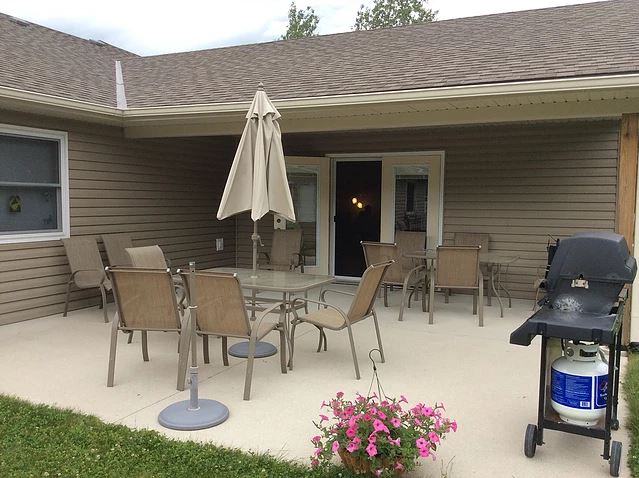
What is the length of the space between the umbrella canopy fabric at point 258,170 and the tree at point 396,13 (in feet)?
96.3

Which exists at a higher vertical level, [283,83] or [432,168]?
[283,83]

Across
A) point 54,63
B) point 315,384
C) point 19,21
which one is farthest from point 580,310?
point 19,21

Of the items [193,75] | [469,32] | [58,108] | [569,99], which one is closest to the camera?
[569,99]

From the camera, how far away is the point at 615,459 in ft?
8.16

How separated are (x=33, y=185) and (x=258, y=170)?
9.94 feet

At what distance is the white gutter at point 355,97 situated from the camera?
4.35 meters

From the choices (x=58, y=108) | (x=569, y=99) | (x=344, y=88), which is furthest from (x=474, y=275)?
(x=58, y=108)

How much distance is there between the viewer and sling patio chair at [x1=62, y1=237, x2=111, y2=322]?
580 centimetres

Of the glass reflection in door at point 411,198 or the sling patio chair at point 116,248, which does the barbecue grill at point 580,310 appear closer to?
the glass reflection in door at point 411,198

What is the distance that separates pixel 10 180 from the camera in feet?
18.5

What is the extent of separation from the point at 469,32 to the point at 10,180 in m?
5.97

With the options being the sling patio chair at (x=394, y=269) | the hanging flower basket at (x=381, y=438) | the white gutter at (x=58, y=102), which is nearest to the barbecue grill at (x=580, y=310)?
the hanging flower basket at (x=381, y=438)

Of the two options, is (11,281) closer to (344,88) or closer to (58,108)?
(58,108)

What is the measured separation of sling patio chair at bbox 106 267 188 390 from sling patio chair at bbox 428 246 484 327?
288cm
